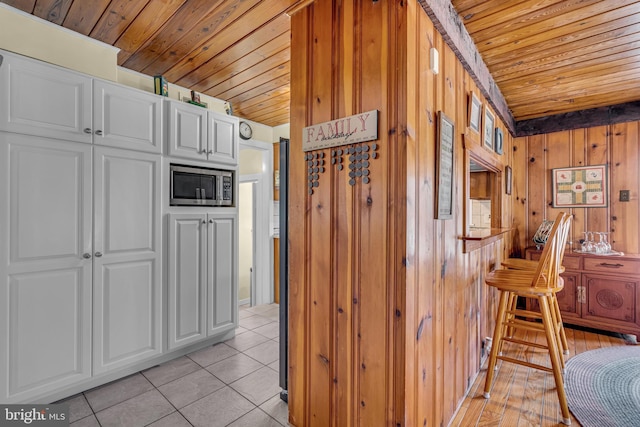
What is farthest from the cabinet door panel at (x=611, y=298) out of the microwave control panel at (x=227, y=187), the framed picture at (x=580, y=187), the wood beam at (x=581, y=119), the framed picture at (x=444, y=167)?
the microwave control panel at (x=227, y=187)

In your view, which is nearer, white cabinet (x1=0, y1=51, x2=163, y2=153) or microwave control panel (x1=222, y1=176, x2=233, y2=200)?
white cabinet (x1=0, y1=51, x2=163, y2=153)

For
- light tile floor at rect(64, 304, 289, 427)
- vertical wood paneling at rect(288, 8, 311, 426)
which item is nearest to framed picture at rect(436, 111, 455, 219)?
vertical wood paneling at rect(288, 8, 311, 426)

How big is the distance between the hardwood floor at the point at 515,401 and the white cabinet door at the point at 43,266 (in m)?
2.47

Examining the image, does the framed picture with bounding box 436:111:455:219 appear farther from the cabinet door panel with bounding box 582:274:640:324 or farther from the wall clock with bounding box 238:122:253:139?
the wall clock with bounding box 238:122:253:139

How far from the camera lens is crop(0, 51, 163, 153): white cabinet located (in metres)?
1.75

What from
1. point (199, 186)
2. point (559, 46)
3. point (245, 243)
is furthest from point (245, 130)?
point (559, 46)

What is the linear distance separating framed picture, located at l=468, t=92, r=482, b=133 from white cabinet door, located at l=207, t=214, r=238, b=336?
2.22m

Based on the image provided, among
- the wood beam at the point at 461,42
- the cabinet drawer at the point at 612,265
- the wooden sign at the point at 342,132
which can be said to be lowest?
the cabinet drawer at the point at 612,265

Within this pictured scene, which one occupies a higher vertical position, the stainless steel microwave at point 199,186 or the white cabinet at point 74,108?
the white cabinet at point 74,108

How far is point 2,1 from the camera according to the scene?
1849 mm

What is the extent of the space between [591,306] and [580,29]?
2.73 meters

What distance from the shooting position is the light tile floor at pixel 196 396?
1.83 meters

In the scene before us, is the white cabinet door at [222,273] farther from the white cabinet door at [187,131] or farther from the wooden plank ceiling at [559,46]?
the wooden plank ceiling at [559,46]

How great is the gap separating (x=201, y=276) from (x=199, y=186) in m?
0.81
